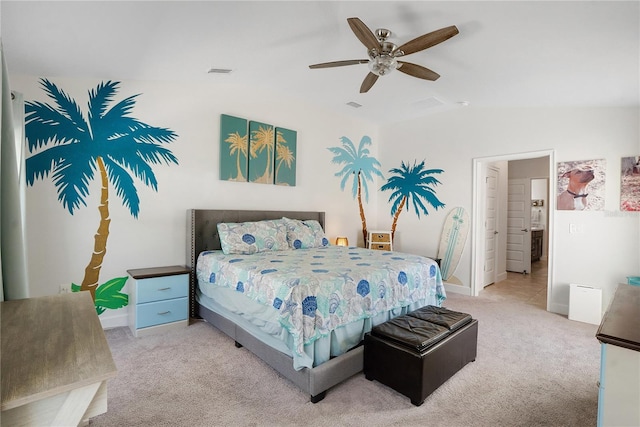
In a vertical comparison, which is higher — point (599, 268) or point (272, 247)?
point (272, 247)

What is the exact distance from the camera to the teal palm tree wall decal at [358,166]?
535 cm

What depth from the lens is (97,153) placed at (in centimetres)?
317

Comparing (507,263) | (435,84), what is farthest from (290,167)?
(507,263)

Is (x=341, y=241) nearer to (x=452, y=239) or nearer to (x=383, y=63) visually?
(x=452, y=239)

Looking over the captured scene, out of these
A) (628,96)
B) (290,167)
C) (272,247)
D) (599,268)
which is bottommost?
(599,268)

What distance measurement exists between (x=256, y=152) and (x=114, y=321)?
2.54m

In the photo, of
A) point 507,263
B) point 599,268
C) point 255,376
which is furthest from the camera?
point 507,263

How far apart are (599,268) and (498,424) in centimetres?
291

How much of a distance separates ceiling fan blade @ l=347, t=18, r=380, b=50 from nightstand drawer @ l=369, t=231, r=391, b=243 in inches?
131

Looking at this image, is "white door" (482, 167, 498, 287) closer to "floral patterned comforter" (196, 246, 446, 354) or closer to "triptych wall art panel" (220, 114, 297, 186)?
"floral patterned comforter" (196, 246, 446, 354)

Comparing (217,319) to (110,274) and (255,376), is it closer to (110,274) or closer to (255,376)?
(255,376)

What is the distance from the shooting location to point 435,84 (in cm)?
379

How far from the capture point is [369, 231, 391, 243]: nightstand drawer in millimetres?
5242

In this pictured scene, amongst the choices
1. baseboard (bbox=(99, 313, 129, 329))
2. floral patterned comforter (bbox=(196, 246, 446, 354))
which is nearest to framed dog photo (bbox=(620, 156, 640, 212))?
floral patterned comforter (bbox=(196, 246, 446, 354))
